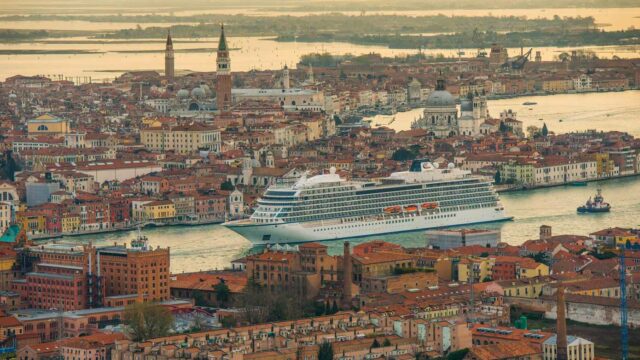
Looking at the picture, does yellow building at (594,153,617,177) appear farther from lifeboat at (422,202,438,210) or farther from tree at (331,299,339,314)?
tree at (331,299,339,314)

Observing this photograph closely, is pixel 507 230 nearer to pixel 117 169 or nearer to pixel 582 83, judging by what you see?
pixel 117 169

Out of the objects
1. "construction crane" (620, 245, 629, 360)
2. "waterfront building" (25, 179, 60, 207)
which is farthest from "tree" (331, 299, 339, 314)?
"waterfront building" (25, 179, 60, 207)

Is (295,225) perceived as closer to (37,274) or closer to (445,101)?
(37,274)

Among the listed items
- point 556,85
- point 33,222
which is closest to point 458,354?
point 33,222

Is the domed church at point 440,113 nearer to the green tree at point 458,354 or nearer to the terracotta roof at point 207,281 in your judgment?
the terracotta roof at point 207,281

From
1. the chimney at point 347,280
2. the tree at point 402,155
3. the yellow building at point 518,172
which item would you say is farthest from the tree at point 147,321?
the tree at point 402,155
